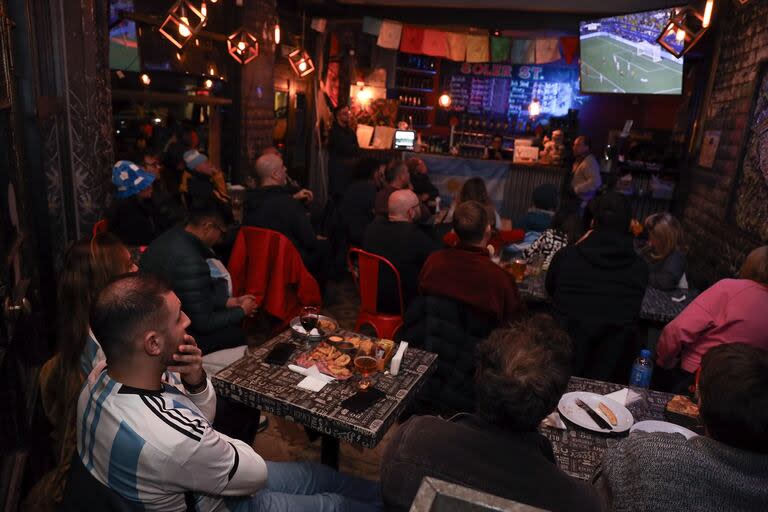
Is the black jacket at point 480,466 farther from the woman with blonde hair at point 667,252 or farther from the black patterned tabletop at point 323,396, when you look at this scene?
the woman with blonde hair at point 667,252

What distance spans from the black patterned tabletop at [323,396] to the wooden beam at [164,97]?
3795 millimetres

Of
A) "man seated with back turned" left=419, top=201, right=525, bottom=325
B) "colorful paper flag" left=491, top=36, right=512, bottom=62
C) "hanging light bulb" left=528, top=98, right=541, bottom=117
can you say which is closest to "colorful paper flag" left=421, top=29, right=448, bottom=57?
"colorful paper flag" left=491, top=36, right=512, bottom=62

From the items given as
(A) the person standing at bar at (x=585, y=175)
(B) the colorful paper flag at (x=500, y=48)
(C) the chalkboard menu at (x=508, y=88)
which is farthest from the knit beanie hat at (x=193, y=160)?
(C) the chalkboard menu at (x=508, y=88)

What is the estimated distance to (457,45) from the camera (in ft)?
29.4

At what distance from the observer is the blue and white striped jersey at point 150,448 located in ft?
4.84

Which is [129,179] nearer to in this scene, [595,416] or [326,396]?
[326,396]

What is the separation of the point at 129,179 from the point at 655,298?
4.15 metres

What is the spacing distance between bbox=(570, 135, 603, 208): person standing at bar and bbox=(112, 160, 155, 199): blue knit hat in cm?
542

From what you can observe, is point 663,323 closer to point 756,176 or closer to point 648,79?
point 756,176

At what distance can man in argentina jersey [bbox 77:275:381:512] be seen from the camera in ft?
4.87

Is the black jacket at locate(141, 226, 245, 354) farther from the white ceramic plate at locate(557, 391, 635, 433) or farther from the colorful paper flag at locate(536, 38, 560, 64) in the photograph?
the colorful paper flag at locate(536, 38, 560, 64)

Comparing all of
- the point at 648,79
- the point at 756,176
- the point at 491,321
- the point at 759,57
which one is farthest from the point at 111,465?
the point at 648,79

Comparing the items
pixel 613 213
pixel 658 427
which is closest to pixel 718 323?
pixel 613 213

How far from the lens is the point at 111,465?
1.49 meters
